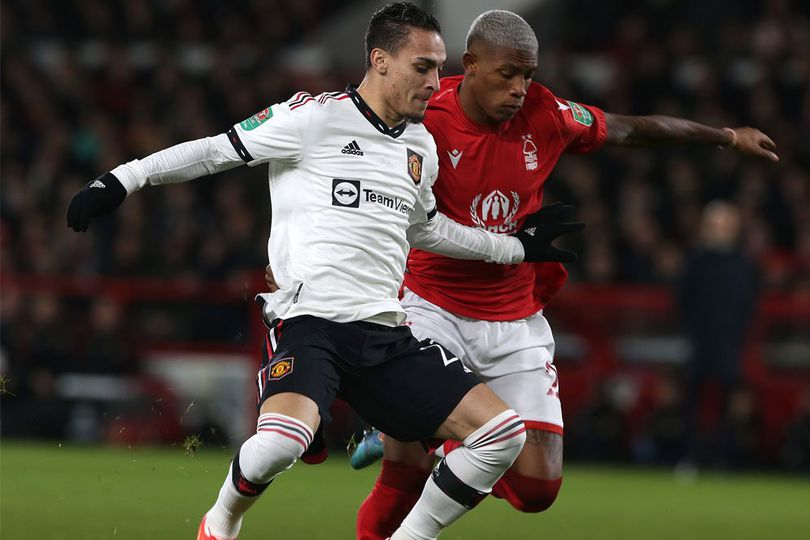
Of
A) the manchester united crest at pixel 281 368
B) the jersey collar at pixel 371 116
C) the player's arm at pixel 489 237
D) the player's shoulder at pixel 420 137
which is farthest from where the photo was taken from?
the player's arm at pixel 489 237

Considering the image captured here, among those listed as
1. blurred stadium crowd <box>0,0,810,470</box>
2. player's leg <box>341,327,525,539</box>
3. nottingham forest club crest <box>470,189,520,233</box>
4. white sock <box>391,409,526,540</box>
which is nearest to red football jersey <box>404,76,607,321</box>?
nottingham forest club crest <box>470,189,520,233</box>

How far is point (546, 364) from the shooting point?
6.18 metres

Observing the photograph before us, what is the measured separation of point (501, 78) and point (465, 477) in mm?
1577

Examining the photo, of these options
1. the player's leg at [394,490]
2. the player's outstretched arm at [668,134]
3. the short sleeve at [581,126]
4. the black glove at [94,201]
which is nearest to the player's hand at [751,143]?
the player's outstretched arm at [668,134]

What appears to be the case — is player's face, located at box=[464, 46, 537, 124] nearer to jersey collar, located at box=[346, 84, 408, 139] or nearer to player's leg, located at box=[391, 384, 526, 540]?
jersey collar, located at box=[346, 84, 408, 139]

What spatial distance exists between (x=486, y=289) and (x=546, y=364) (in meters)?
0.42

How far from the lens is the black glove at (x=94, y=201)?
4852 mm

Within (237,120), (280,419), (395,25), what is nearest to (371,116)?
(395,25)

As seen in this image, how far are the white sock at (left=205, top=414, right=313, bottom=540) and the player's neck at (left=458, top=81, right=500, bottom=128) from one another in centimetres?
169

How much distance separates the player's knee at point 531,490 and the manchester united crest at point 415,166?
1.41 meters

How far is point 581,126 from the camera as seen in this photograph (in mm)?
6074

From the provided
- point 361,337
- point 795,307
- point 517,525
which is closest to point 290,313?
point 361,337

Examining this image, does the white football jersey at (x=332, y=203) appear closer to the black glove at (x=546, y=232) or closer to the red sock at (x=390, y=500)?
the black glove at (x=546, y=232)

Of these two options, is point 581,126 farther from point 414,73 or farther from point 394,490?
point 394,490
